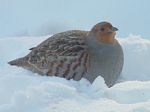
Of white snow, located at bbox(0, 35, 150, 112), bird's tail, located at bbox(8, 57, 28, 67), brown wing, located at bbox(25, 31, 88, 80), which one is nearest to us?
white snow, located at bbox(0, 35, 150, 112)

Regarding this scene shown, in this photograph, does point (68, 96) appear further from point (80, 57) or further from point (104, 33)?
point (104, 33)

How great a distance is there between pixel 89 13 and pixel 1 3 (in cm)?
136

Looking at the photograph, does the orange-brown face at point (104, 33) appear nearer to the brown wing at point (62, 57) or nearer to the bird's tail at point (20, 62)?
the brown wing at point (62, 57)

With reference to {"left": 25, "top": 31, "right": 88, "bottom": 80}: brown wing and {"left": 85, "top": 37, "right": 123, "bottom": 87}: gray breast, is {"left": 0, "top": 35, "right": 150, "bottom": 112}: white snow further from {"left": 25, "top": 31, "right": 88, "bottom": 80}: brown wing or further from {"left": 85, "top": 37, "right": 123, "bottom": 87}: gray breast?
{"left": 85, "top": 37, "right": 123, "bottom": 87}: gray breast

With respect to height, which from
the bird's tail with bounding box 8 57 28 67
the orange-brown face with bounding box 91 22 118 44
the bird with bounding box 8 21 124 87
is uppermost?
the orange-brown face with bounding box 91 22 118 44

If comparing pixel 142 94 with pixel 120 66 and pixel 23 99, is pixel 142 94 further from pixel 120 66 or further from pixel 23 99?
pixel 120 66

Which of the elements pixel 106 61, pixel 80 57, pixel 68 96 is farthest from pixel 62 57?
pixel 68 96

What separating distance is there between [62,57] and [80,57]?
0.41 ft

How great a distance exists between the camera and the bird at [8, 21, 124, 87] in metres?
5.02

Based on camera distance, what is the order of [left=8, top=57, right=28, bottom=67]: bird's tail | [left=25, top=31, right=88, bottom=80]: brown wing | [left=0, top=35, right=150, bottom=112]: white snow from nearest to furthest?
[left=0, top=35, right=150, bottom=112]: white snow → [left=25, top=31, right=88, bottom=80]: brown wing → [left=8, top=57, right=28, bottom=67]: bird's tail

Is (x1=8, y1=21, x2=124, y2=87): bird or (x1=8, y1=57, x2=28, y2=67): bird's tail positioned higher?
(x1=8, y1=21, x2=124, y2=87): bird

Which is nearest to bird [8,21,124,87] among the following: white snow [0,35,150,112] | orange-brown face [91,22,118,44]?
orange-brown face [91,22,118,44]

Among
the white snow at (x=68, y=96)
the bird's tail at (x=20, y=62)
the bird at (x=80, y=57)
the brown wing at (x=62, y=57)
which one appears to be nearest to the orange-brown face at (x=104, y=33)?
the bird at (x=80, y=57)

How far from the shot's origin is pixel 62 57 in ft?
16.6
